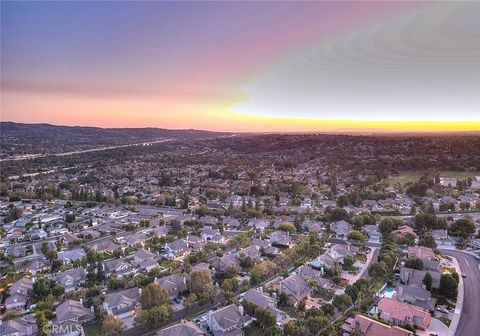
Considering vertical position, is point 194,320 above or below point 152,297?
below

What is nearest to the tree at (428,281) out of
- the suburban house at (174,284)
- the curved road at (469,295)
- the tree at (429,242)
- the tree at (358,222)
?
the curved road at (469,295)

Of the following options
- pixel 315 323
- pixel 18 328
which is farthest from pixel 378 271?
pixel 18 328

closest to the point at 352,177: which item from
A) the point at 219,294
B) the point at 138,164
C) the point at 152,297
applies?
the point at 219,294

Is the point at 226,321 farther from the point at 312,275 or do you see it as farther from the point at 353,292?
the point at 312,275

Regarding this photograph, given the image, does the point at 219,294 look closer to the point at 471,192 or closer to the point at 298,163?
the point at 471,192

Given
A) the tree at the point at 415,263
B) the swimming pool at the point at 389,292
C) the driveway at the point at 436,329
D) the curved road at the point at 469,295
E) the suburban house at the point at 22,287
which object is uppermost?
the tree at the point at 415,263

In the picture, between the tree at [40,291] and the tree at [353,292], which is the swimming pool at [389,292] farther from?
the tree at [40,291]

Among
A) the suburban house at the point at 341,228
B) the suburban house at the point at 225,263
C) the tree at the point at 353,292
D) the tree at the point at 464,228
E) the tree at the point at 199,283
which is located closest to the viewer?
the tree at the point at 353,292
